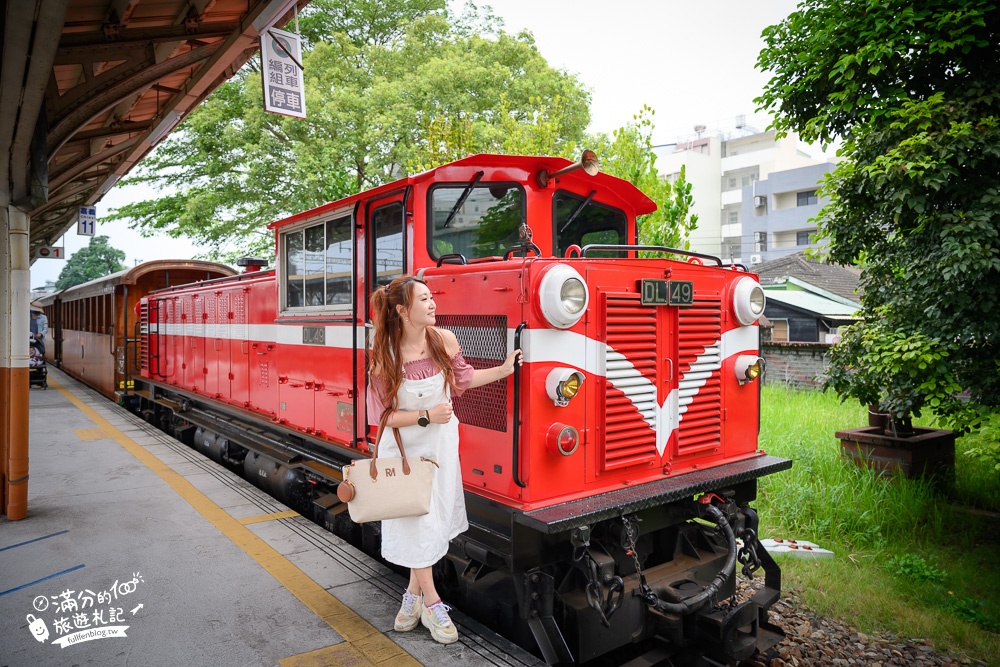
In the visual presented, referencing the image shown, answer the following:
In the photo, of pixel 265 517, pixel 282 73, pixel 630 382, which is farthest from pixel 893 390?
pixel 282 73

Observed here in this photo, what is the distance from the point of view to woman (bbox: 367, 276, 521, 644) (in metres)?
3.27

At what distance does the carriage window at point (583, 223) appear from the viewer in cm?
434

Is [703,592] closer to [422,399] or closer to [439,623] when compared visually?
[439,623]

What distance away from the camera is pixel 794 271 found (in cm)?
2308

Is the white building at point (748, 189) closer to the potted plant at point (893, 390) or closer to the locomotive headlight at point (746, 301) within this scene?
the potted plant at point (893, 390)

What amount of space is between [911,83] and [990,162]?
1187mm

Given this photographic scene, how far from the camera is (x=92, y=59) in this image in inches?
179

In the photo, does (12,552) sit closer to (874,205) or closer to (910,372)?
(910,372)

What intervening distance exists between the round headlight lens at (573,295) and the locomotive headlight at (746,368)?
5.54 ft

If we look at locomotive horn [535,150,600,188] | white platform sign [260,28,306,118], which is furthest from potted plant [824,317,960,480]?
white platform sign [260,28,306,118]

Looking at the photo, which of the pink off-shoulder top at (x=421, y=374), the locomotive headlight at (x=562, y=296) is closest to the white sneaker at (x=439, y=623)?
the pink off-shoulder top at (x=421, y=374)

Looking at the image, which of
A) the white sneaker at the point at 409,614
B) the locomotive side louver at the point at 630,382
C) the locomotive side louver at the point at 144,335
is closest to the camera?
the white sneaker at the point at 409,614

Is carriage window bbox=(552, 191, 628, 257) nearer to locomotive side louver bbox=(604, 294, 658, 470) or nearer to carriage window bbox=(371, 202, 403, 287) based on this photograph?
locomotive side louver bbox=(604, 294, 658, 470)

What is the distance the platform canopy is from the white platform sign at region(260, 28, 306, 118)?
0.17 m
